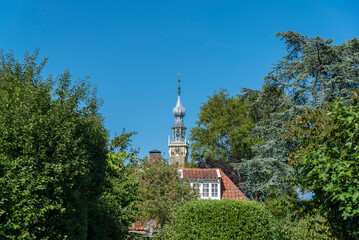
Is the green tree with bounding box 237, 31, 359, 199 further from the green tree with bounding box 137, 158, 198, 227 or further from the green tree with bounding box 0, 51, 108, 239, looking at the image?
the green tree with bounding box 0, 51, 108, 239

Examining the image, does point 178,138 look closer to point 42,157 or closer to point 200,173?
point 200,173

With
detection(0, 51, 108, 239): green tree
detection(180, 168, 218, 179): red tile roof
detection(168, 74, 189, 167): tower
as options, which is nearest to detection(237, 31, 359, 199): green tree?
detection(180, 168, 218, 179): red tile roof

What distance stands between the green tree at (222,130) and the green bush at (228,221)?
21.1m

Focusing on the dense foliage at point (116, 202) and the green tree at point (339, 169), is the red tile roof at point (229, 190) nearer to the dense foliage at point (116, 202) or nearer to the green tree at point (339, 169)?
the dense foliage at point (116, 202)

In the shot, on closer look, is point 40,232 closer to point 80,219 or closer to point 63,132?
point 80,219

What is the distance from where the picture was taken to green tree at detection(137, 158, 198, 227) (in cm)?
2086

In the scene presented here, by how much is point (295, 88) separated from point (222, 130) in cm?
1792

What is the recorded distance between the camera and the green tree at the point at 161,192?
20.9m

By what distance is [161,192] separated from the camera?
21422mm

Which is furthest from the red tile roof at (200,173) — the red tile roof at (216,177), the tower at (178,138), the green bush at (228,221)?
the tower at (178,138)

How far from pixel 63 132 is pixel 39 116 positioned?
663mm

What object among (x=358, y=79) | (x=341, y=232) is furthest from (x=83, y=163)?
(x=358, y=79)

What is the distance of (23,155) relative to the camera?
871 centimetres

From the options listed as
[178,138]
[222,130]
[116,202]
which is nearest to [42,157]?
[116,202]
